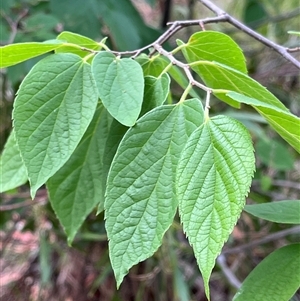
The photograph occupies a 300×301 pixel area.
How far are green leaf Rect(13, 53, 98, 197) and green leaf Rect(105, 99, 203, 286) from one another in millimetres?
52

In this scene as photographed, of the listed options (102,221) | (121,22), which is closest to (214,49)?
(121,22)

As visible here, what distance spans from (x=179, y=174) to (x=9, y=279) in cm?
122

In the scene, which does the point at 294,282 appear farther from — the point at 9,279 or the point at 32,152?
the point at 9,279

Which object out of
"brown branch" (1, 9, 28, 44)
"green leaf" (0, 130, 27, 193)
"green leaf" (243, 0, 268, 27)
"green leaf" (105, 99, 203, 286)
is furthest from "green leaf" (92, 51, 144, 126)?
"green leaf" (243, 0, 268, 27)

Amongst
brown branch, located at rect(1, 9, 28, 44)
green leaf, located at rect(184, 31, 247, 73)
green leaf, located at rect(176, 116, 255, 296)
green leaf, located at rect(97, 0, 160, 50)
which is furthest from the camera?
green leaf, located at rect(97, 0, 160, 50)

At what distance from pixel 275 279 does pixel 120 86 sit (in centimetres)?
24

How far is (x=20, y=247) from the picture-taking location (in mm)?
1464

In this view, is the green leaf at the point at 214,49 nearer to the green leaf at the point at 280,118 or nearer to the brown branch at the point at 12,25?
the green leaf at the point at 280,118

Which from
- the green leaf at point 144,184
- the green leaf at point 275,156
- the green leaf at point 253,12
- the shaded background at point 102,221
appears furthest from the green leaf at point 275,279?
the green leaf at point 253,12

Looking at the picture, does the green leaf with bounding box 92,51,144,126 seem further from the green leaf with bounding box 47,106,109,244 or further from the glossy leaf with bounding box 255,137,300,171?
the glossy leaf with bounding box 255,137,300,171

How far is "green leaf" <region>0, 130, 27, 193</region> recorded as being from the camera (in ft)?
1.69

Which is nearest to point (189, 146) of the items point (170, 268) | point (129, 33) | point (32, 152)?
point (32, 152)

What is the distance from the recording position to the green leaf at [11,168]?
52 cm

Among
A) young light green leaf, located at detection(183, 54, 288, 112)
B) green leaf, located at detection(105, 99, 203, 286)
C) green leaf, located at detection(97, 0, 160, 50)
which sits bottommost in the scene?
green leaf, located at detection(97, 0, 160, 50)
